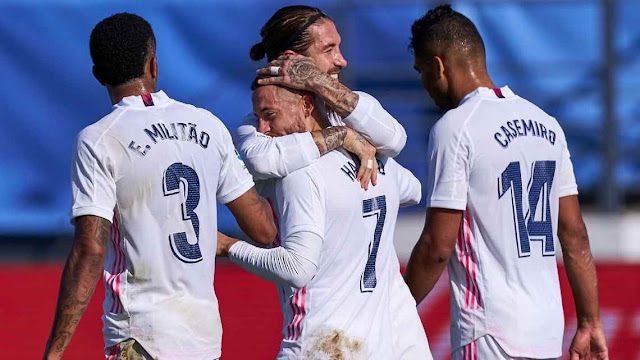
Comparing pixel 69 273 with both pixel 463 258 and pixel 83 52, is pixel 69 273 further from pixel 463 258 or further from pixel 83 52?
→ pixel 83 52

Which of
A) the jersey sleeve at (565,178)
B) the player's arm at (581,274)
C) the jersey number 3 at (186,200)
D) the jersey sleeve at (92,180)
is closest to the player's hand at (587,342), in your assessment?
the player's arm at (581,274)

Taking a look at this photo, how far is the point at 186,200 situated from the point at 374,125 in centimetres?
72

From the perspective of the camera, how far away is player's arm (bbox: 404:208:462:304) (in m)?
4.06

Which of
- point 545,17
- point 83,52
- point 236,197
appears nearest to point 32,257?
point 83,52

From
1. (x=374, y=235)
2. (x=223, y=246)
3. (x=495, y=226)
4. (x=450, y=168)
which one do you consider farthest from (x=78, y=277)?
(x=495, y=226)

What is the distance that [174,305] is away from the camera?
3.61 meters

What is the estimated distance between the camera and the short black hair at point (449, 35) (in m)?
4.29

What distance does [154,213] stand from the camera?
11.7 feet

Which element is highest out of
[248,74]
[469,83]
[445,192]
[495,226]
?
[248,74]

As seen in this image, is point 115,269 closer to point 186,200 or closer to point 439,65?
point 186,200

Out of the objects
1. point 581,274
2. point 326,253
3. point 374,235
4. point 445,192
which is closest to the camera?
A: point 326,253

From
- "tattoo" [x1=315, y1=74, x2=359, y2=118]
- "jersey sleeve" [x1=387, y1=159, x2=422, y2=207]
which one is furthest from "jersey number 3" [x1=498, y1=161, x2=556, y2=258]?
"tattoo" [x1=315, y1=74, x2=359, y2=118]

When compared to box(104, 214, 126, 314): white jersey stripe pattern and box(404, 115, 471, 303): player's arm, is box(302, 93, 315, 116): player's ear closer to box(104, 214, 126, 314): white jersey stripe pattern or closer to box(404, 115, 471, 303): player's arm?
box(404, 115, 471, 303): player's arm

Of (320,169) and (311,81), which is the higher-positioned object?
(311,81)
